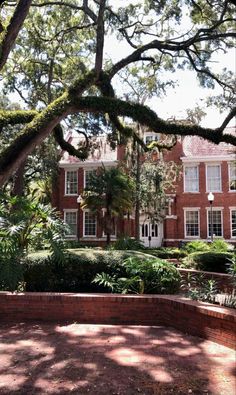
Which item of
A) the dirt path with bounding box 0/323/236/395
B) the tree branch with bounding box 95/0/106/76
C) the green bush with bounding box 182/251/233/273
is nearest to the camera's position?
the dirt path with bounding box 0/323/236/395

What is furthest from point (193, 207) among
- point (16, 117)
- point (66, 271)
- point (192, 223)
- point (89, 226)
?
point (66, 271)

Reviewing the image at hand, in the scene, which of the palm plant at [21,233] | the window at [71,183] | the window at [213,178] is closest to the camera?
the palm plant at [21,233]

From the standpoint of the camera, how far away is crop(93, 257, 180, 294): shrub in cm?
669

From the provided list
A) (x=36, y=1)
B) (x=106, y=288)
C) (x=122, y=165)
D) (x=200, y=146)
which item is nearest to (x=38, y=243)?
(x=106, y=288)

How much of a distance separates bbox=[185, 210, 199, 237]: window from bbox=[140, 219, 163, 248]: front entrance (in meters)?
1.97

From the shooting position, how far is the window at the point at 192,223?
1110 inches

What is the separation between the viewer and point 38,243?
7785 millimetres

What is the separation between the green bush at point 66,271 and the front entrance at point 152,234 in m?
21.1

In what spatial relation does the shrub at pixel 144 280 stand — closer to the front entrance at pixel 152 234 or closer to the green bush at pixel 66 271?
the green bush at pixel 66 271

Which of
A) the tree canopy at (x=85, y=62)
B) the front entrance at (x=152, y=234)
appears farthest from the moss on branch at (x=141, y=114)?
the front entrance at (x=152, y=234)

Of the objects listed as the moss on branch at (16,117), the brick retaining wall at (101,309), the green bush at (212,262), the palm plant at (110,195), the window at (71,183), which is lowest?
the brick retaining wall at (101,309)

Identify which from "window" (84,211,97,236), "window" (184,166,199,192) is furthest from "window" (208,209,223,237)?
"window" (84,211,97,236)

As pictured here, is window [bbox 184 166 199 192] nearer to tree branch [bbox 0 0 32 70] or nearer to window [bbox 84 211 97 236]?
window [bbox 84 211 97 236]

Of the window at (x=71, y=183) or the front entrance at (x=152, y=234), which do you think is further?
the window at (x=71, y=183)
